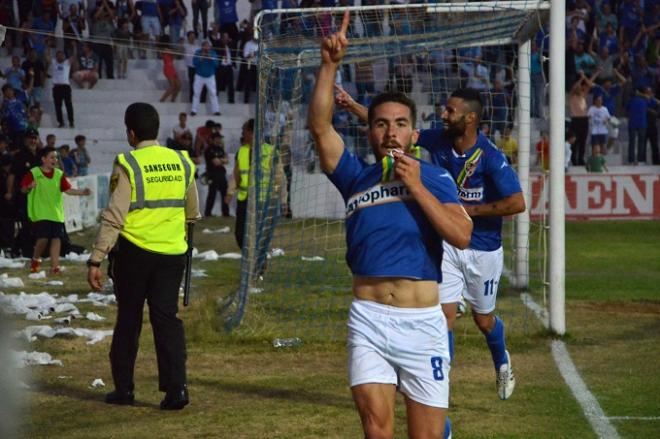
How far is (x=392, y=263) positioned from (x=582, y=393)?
4.38 metres

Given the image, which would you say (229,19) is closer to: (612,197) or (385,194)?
(612,197)

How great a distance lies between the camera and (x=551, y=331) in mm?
12203

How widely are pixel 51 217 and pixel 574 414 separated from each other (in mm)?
10986

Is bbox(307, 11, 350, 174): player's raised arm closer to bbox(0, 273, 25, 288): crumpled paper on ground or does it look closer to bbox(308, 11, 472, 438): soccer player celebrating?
bbox(308, 11, 472, 438): soccer player celebrating

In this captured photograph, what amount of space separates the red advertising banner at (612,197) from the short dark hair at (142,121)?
20.4m

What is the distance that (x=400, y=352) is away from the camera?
5523 mm

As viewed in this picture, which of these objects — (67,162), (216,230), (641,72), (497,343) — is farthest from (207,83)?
(497,343)

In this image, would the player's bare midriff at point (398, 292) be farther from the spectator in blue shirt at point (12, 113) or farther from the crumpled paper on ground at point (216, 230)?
the spectator in blue shirt at point (12, 113)

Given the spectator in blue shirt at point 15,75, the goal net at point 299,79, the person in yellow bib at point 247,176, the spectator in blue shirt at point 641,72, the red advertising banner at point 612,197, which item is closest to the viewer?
the goal net at point 299,79

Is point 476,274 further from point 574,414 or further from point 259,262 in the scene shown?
point 259,262

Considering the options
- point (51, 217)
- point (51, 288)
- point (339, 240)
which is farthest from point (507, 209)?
point (339, 240)

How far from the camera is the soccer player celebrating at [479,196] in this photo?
8852 millimetres

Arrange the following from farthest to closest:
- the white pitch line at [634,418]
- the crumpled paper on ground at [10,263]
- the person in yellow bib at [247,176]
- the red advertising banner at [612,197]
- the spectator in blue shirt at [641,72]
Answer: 1. the spectator in blue shirt at [641,72]
2. the red advertising banner at [612,197]
3. the crumpled paper on ground at [10,263]
4. the person in yellow bib at [247,176]
5. the white pitch line at [634,418]

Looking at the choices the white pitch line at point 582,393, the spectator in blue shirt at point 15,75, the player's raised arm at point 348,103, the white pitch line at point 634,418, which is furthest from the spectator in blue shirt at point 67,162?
the player's raised arm at point 348,103
